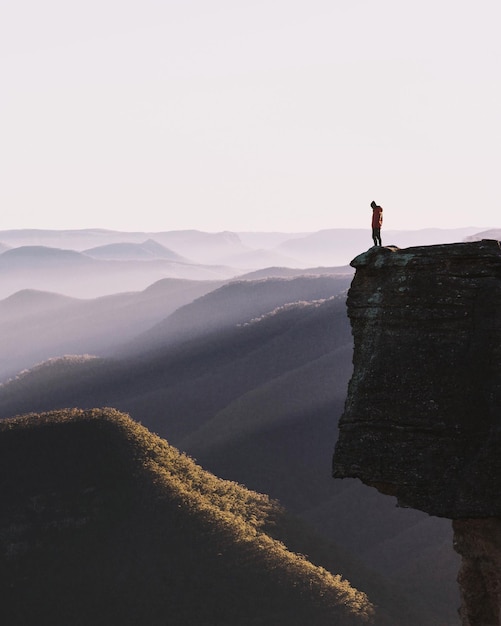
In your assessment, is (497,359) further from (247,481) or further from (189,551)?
(247,481)

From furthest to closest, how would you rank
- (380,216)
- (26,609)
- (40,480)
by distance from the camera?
1. (40,480)
2. (26,609)
3. (380,216)

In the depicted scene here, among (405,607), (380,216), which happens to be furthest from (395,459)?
(405,607)

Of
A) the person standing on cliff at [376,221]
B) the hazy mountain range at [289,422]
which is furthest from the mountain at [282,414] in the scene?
the person standing on cliff at [376,221]

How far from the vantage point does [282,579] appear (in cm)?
5766

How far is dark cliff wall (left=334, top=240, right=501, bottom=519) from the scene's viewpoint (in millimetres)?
23906

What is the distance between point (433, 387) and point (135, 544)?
1717 inches

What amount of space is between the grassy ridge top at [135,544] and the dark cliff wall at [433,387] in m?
32.5

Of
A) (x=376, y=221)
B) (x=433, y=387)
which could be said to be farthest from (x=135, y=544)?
(x=433, y=387)

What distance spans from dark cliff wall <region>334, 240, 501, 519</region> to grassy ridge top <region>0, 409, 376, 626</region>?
32.5m

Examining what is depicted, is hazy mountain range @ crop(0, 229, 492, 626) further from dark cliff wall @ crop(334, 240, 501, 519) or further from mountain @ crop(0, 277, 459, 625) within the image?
dark cliff wall @ crop(334, 240, 501, 519)

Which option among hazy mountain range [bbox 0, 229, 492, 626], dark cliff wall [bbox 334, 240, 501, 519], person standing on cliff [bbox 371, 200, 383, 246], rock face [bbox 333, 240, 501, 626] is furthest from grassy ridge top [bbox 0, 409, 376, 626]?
person standing on cliff [bbox 371, 200, 383, 246]

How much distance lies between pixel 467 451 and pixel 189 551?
4113 centimetres

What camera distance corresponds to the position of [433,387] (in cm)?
2481

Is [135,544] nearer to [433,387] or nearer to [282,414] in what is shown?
[433,387]
